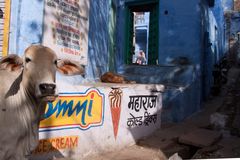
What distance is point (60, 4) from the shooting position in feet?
21.5

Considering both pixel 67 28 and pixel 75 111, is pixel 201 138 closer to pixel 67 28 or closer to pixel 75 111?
pixel 75 111

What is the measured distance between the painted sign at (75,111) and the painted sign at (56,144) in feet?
0.62

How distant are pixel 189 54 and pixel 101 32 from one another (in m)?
3.20

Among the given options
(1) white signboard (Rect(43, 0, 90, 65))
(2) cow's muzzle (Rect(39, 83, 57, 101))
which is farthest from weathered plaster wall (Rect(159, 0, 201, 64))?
(2) cow's muzzle (Rect(39, 83, 57, 101))

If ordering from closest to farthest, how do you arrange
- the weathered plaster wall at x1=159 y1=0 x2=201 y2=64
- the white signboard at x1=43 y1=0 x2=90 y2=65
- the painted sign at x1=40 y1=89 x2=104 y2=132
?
the painted sign at x1=40 y1=89 x2=104 y2=132
the white signboard at x1=43 y1=0 x2=90 y2=65
the weathered plaster wall at x1=159 y1=0 x2=201 y2=64

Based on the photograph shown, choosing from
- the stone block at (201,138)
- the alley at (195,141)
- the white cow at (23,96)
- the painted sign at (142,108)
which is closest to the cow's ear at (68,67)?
the white cow at (23,96)

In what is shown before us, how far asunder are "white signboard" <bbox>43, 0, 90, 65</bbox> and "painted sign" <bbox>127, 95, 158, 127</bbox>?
1.63 m

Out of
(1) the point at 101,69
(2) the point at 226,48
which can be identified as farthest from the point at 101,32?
(2) the point at 226,48

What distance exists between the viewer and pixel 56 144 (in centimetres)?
497

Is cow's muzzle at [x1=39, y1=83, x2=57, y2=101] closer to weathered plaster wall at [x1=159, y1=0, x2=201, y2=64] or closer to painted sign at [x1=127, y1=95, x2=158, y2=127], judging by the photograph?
painted sign at [x1=127, y1=95, x2=158, y2=127]

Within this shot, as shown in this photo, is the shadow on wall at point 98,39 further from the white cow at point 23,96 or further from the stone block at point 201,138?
the white cow at point 23,96

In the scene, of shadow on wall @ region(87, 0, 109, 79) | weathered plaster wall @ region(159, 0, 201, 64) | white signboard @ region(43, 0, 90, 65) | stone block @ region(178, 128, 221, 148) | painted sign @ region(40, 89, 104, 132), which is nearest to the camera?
painted sign @ region(40, 89, 104, 132)

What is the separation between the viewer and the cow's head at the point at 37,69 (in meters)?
3.04

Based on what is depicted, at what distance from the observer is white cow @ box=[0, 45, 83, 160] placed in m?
3.18
